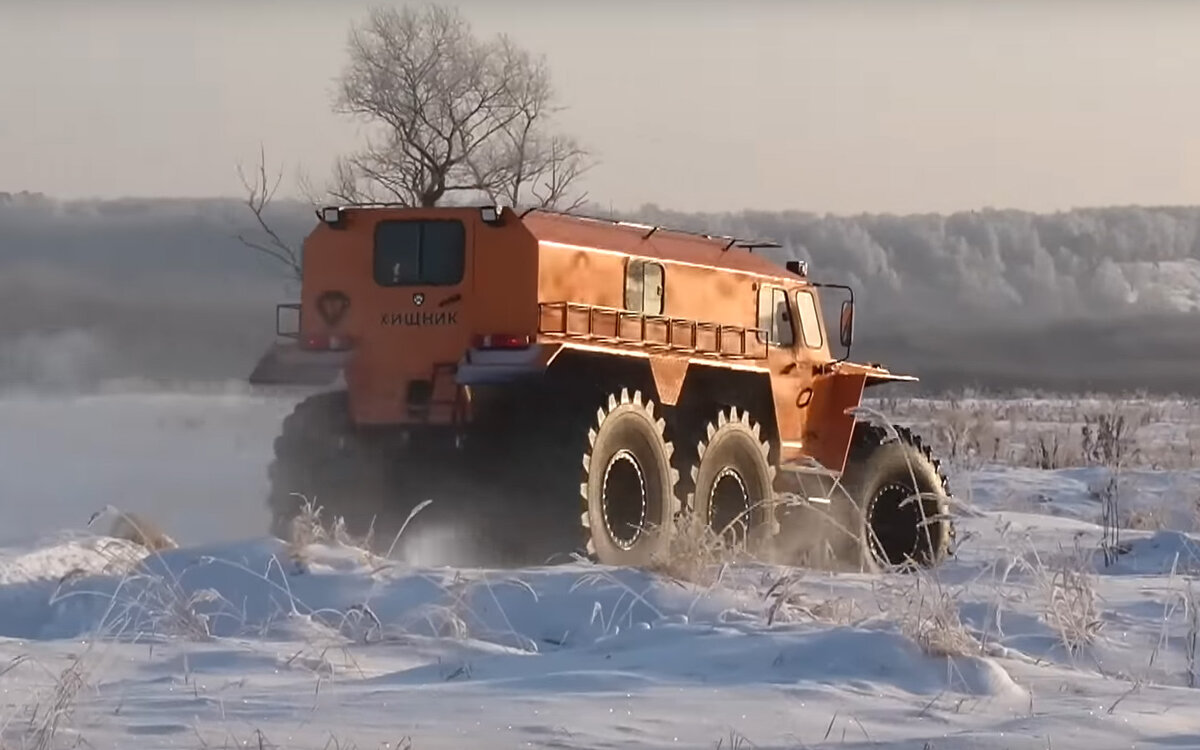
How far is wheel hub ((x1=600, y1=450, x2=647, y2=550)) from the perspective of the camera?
14.7 meters

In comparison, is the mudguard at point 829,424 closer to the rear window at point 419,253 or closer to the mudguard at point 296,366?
the rear window at point 419,253

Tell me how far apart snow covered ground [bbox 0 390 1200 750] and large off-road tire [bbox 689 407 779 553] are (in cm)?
157

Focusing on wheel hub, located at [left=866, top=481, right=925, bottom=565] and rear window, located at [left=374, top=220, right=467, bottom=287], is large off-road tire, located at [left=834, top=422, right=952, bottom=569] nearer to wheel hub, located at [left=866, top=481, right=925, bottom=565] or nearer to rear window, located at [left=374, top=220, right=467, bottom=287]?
wheel hub, located at [left=866, top=481, right=925, bottom=565]

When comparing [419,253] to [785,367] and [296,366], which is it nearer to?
[296,366]

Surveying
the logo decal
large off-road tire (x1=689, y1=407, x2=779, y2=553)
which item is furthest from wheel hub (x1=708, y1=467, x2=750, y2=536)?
the logo decal

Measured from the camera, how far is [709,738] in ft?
22.8

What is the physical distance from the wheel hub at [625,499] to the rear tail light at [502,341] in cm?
114

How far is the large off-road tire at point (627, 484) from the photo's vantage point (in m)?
14.3

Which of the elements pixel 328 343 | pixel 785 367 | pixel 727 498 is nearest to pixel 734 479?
pixel 727 498

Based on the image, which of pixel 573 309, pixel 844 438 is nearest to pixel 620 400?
pixel 573 309

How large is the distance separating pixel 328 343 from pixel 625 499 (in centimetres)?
253

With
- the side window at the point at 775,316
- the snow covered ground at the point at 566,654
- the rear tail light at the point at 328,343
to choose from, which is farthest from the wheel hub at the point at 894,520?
the rear tail light at the point at 328,343

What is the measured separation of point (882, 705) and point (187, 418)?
1343 cm

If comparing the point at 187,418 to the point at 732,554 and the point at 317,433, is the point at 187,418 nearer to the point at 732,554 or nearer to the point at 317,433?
the point at 317,433
